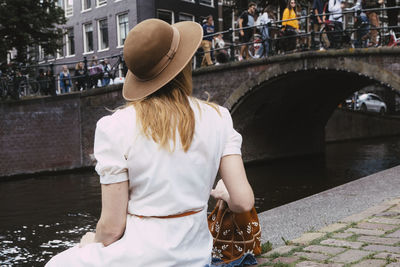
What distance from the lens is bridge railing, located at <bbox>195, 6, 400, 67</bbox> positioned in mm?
12891

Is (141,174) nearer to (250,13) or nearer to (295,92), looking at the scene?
(250,13)

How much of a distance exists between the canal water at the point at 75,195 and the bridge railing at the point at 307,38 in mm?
3305

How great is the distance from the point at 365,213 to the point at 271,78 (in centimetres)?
1083

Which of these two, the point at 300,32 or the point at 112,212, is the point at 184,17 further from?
the point at 112,212

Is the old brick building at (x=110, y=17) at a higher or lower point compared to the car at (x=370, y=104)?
higher

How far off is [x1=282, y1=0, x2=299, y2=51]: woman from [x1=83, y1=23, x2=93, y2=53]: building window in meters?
15.6

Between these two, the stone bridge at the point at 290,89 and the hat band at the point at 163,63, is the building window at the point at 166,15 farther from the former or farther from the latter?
the hat band at the point at 163,63

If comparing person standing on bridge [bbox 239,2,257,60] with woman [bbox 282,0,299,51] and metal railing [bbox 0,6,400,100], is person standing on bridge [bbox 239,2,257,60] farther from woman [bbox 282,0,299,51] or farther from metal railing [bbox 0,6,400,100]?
woman [bbox 282,0,299,51]

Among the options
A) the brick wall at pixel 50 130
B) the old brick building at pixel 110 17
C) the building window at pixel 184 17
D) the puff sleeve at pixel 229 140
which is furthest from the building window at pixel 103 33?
the puff sleeve at pixel 229 140

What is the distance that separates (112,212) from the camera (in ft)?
6.00

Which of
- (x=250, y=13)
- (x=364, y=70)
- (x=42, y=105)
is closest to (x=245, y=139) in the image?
(x=250, y=13)

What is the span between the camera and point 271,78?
14.9 m

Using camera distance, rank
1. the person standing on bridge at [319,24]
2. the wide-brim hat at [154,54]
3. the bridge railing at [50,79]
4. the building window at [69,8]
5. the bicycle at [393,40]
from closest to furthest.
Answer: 1. the wide-brim hat at [154,54]
2. the bicycle at [393,40]
3. the person standing on bridge at [319,24]
4. the bridge railing at [50,79]
5. the building window at [69,8]

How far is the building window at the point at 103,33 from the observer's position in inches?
1056
